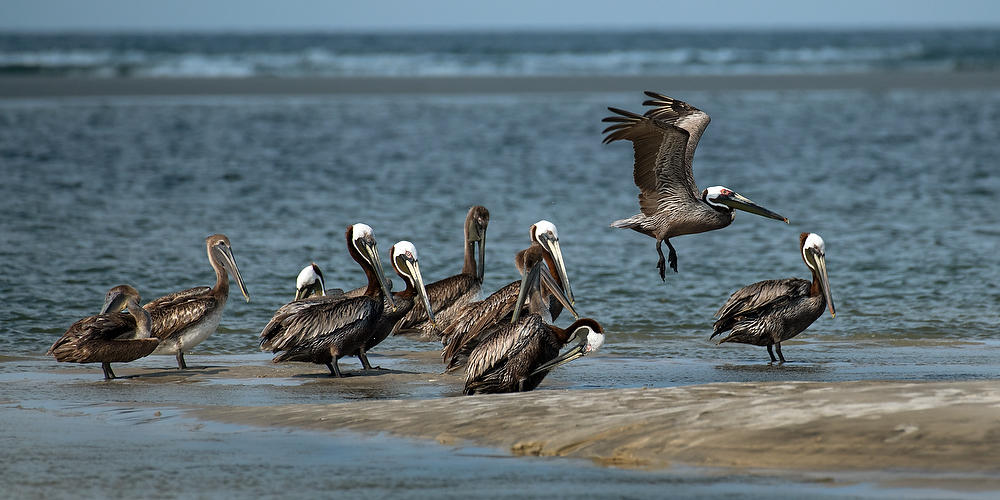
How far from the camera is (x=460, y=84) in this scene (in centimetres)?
4456

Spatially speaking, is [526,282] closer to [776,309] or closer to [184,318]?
[776,309]

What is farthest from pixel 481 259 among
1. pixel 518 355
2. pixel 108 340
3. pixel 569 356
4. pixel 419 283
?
pixel 108 340

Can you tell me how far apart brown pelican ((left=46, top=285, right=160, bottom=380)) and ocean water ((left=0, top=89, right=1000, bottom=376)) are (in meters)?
0.94

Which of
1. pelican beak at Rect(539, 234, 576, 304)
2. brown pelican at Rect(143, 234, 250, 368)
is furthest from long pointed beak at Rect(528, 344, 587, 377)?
brown pelican at Rect(143, 234, 250, 368)

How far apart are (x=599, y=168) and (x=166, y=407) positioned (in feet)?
48.1

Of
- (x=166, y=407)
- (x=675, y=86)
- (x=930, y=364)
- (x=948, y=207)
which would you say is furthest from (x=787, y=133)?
(x=166, y=407)

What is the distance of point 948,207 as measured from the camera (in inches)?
624

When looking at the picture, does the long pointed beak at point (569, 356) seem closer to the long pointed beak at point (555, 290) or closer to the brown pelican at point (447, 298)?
the long pointed beak at point (555, 290)

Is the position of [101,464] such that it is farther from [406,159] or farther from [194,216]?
[406,159]

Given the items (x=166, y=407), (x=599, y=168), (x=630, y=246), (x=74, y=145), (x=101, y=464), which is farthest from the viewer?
(x=74, y=145)

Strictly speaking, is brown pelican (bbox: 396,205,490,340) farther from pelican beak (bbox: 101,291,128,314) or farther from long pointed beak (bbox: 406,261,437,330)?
pelican beak (bbox: 101,291,128,314)

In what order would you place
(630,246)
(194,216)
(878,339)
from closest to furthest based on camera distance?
(878,339), (630,246), (194,216)

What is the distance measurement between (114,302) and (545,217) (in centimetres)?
752

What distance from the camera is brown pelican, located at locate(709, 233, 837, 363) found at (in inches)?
335
